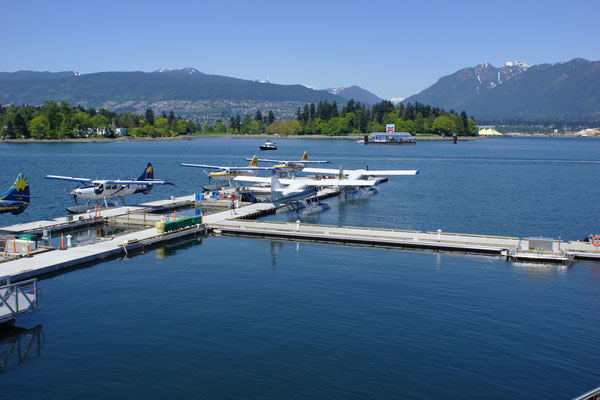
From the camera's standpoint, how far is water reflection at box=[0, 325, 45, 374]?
746 inches

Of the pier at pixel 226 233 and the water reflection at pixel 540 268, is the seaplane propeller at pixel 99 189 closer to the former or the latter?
the pier at pixel 226 233

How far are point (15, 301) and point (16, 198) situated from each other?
21147mm

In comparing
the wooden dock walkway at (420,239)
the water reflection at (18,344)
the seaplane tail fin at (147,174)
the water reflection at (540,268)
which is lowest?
the water reflection at (18,344)

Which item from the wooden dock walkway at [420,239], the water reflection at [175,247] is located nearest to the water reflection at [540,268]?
the wooden dock walkway at [420,239]

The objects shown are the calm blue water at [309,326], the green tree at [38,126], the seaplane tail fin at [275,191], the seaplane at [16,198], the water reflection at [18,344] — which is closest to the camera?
the calm blue water at [309,326]

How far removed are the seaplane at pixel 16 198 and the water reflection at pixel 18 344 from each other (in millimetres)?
19536

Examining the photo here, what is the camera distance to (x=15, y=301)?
21.2 metres

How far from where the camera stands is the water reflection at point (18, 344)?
62.2ft

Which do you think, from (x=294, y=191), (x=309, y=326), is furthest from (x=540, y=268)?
(x=294, y=191)

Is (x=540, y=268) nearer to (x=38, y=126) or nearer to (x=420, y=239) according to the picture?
(x=420, y=239)

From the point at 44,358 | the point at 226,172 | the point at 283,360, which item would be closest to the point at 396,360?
the point at 283,360

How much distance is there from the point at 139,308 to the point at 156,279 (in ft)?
16.2

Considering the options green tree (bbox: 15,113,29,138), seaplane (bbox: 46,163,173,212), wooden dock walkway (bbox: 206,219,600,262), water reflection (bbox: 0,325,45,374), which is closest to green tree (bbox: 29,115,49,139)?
green tree (bbox: 15,113,29,138)

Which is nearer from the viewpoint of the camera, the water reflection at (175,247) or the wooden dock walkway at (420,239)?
the wooden dock walkway at (420,239)
